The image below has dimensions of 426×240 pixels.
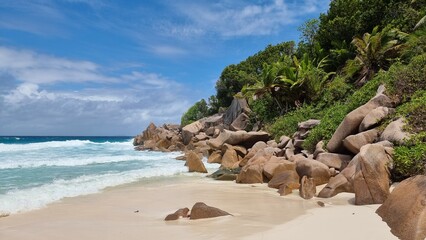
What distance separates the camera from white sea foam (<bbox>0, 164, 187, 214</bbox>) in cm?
923

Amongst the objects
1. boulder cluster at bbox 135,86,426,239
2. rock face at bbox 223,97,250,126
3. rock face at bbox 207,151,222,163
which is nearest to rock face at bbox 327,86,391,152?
boulder cluster at bbox 135,86,426,239

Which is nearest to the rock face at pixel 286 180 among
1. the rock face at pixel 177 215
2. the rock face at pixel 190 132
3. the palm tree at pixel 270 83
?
the rock face at pixel 177 215

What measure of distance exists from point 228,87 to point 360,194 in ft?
118

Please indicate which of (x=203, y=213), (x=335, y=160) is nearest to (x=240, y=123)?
(x=335, y=160)

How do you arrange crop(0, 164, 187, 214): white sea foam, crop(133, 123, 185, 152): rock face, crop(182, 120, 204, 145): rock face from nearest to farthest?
crop(0, 164, 187, 214): white sea foam < crop(133, 123, 185, 152): rock face < crop(182, 120, 204, 145): rock face

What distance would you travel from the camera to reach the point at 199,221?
6.82 metres

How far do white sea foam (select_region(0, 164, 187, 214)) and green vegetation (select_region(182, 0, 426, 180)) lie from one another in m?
7.38

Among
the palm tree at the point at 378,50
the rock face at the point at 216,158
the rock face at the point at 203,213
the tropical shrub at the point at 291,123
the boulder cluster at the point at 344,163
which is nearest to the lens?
the boulder cluster at the point at 344,163

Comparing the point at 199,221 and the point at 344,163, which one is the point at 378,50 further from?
the point at 199,221

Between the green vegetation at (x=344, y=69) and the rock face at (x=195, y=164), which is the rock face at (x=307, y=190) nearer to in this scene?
the green vegetation at (x=344, y=69)

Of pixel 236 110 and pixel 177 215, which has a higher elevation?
pixel 236 110

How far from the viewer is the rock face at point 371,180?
727 centimetres

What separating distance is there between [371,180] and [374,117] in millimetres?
4419

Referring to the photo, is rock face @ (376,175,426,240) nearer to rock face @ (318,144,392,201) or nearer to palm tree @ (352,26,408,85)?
rock face @ (318,144,392,201)
